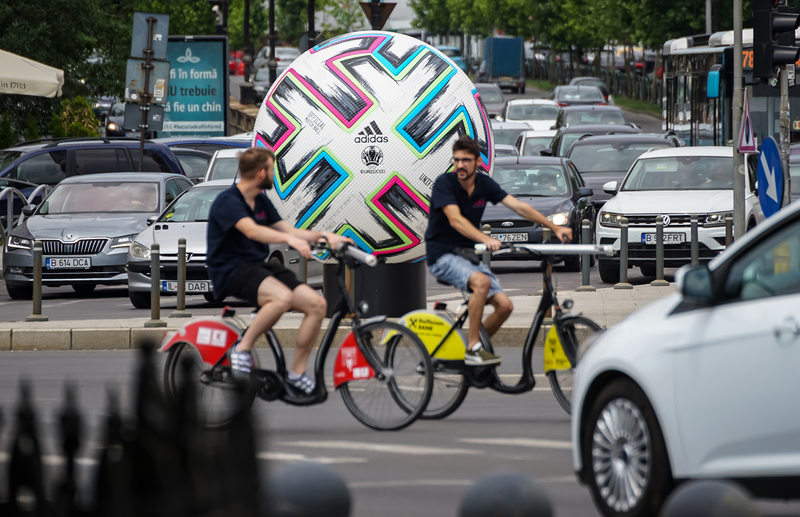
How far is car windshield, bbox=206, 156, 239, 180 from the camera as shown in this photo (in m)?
18.6

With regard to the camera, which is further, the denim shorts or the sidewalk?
the sidewalk

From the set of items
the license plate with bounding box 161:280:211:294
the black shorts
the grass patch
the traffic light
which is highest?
the grass patch

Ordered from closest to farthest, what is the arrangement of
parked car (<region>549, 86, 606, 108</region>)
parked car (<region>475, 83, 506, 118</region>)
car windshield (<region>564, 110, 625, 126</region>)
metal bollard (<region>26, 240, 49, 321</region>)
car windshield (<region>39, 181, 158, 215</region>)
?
metal bollard (<region>26, 240, 49, 321</region>) < car windshield (<region>39, 181, 158, 215</region>) < car windshield (<region>564, 110, 625, 126</region>) < parked car (<region>475, 83, 506, 118</region>) < parked car (<region>549, 86, 606, 108</region>)

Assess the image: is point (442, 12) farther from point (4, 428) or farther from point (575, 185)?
point (4, 428)

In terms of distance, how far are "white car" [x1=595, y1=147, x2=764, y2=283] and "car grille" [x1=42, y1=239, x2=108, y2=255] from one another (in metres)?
6.09

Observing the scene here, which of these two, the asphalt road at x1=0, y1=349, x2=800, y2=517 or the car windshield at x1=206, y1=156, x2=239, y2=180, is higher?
the car windshield at x1=206, y1=156, x2=239, y2=180

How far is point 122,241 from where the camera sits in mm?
15406

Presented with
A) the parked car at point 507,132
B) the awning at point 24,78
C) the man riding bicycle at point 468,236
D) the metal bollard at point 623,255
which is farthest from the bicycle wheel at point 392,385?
the parked car at point 507,132

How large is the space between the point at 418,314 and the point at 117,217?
30.3 ft

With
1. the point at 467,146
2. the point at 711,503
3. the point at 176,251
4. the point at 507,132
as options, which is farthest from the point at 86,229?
the point at 507,132

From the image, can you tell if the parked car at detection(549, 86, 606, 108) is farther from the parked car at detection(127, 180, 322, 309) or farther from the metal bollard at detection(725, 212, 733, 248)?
the parked car at detection(127, 180, 322, 309)

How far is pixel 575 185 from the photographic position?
1859 cm

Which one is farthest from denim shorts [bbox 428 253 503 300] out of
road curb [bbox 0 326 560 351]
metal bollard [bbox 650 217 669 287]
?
metal bollard [bbox 650 217 669 287]

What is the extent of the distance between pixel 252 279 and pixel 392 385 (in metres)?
0.99
